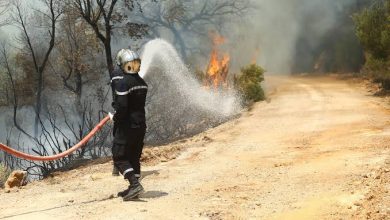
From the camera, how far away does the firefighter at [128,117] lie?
5.82 m

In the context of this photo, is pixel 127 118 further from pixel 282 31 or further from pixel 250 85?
pixel 282 31

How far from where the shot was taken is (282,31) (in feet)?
112

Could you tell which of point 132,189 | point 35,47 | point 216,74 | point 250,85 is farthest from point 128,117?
point 35,47

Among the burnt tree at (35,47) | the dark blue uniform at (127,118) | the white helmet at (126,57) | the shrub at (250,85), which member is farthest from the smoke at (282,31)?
the dark blue uniform at (127,118)

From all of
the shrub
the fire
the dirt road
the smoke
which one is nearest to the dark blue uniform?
the dirt road

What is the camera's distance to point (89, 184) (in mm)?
7074

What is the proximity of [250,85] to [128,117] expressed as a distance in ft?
39.1

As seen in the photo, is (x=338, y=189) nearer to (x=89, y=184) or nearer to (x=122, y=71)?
(x=122, y=71)

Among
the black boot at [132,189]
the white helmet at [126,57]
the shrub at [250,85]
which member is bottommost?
the black boot at [132,189]

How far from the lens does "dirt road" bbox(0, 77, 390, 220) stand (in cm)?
530

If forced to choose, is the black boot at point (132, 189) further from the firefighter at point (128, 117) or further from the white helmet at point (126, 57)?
the white helmet at point (126, 57)

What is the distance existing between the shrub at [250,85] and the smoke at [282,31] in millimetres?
13750

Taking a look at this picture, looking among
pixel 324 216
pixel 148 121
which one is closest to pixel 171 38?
pixel 148 121

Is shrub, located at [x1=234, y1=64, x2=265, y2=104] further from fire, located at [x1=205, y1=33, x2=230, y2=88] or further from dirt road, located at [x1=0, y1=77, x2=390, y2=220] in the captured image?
dirt road, located at [x1=0, y1=77, x2=390, y2=220]
